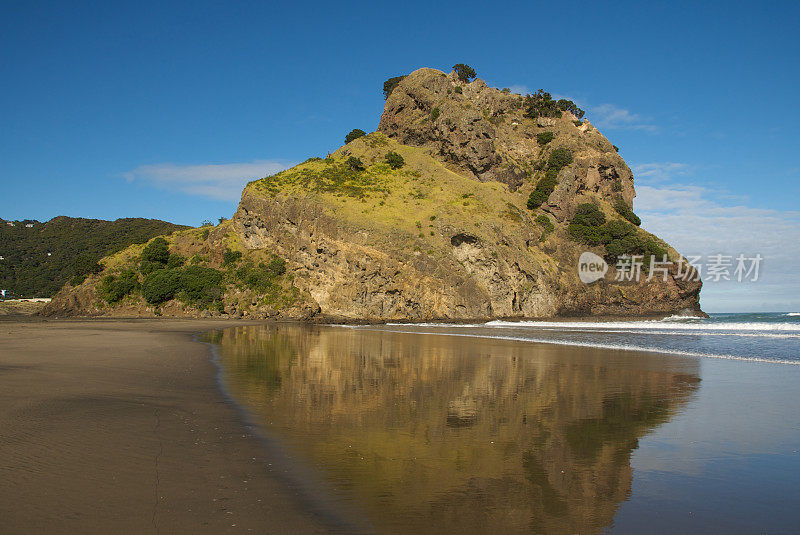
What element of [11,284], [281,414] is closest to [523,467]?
[281,414]

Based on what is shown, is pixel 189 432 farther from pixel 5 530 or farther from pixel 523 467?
pixel 523 467

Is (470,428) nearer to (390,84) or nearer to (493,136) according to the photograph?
(493,136)

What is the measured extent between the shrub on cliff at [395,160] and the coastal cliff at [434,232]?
36cm

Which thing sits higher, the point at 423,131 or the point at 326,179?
the point at 423,131

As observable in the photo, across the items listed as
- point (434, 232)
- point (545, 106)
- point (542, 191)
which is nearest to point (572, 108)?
point (545, 106)

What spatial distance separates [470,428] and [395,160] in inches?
2720

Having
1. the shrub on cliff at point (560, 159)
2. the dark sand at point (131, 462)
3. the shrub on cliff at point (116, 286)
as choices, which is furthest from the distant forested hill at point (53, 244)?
the dark sand at point (131, 462)

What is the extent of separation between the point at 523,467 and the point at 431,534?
2.45 metres

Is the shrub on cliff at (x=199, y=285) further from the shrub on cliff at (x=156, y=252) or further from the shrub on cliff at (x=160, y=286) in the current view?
the shrub on cliff at (x=156, y=252)

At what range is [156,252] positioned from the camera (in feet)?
208

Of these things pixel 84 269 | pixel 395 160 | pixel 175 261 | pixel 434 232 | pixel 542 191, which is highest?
pixel 395 160

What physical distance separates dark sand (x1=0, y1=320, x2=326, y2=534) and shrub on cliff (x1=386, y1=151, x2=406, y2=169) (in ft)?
214

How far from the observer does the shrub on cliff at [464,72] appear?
305ft

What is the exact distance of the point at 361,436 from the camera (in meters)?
8.07
